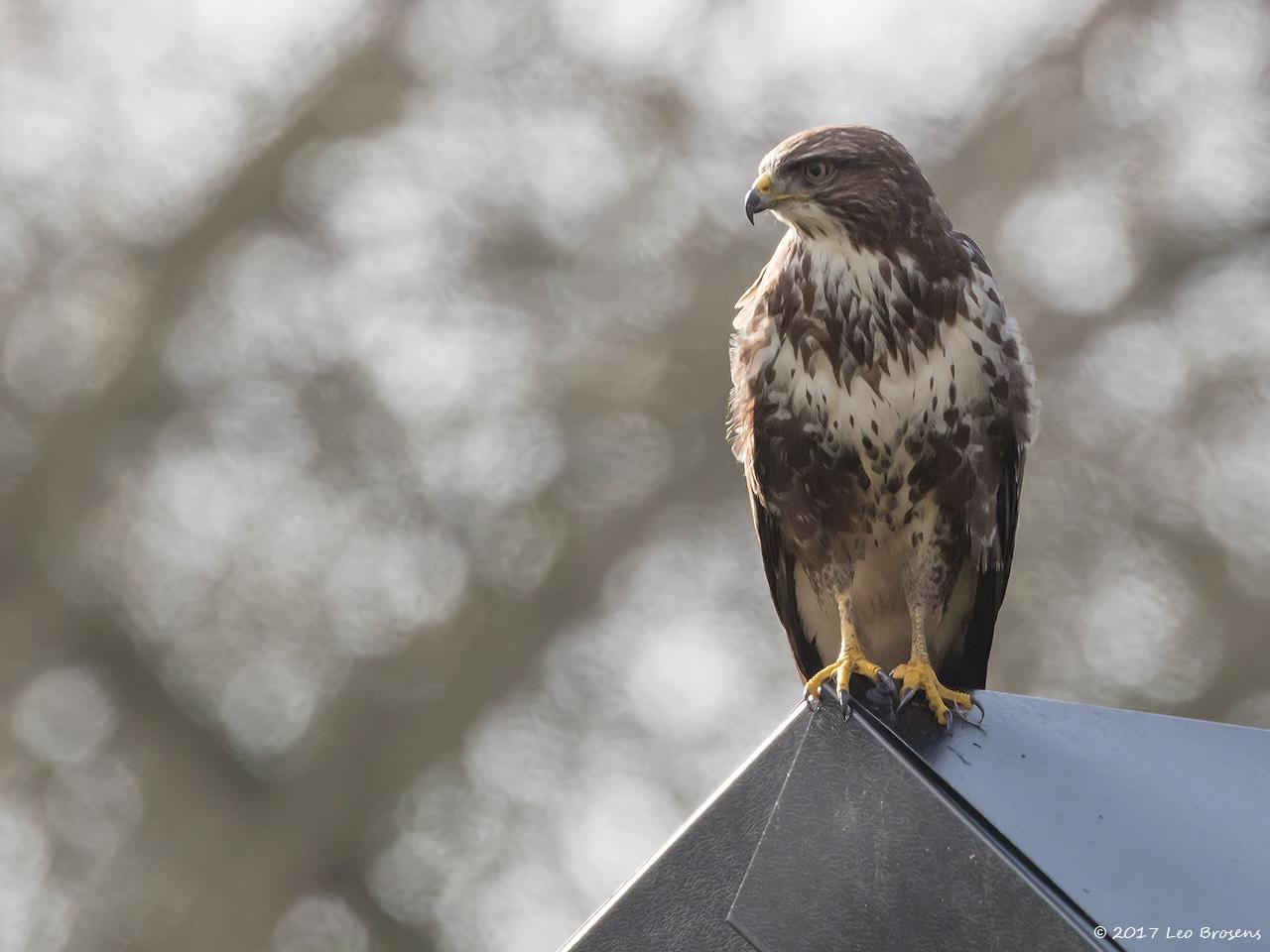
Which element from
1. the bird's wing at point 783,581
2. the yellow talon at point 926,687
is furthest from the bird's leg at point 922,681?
the bird's wing at point 783,581

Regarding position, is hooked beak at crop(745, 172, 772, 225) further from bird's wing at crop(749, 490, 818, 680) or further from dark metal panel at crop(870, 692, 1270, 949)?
dark metal panel at crop(870, 692, 1270, 949)

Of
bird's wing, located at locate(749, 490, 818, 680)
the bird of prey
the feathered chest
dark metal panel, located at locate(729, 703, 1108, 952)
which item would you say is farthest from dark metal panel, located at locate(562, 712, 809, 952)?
bird's wing, located at locate(749, 490, 818, 680)

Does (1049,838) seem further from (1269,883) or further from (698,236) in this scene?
(698,236)

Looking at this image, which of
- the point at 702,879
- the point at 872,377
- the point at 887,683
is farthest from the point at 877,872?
the point at 872,377

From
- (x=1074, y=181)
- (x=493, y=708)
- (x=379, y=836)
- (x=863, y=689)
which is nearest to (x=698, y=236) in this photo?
(x=1074, y=181)

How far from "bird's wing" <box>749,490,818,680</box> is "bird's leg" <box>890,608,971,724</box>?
39 centimetres

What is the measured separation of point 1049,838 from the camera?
10.8ft

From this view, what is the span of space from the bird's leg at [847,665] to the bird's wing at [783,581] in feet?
0.75

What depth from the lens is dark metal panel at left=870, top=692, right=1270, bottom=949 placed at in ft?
10.5

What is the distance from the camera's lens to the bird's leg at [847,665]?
4.21 m

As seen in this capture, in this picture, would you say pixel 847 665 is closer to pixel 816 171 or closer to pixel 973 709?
pixel 973 709

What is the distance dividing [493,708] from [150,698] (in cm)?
215

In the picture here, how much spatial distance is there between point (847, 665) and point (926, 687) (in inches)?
7.2

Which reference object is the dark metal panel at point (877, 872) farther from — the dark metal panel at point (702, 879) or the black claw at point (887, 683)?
the black claw at point (887, 683)
